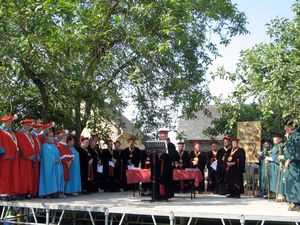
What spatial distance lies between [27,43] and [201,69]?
6.95 m

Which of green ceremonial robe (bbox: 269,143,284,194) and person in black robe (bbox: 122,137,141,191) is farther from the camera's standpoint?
person in black robe (bbox: 122,137,141,191)

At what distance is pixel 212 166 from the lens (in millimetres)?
13742

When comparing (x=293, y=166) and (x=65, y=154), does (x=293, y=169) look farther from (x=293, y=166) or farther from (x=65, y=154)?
(x=65, y=154)

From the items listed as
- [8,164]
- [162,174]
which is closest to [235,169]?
[162,174]

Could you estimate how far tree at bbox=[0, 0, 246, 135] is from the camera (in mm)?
10695

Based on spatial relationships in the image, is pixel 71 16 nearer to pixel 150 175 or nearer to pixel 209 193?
pixel 150 175

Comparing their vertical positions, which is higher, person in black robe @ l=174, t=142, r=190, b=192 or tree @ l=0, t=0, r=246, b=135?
tree @ l=0, t=0, r=246, b=135

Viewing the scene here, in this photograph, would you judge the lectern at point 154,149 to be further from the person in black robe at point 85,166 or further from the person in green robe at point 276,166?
the person in green robe at point 276,166

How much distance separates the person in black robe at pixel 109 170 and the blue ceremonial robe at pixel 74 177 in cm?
165

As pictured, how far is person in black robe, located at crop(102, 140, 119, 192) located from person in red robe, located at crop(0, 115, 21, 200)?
12.3ft

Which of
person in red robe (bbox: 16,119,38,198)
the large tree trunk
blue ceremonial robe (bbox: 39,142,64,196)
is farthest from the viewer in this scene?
the large tree trunk

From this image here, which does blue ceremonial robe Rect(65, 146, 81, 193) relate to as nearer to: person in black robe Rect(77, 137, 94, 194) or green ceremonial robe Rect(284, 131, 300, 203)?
person in black robe Rect(77, 137, 94, 194)

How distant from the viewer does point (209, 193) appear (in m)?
14.4

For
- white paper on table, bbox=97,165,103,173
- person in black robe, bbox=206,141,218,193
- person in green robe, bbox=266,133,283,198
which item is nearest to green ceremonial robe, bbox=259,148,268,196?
person in green robe, bbox=266,133,283,198
